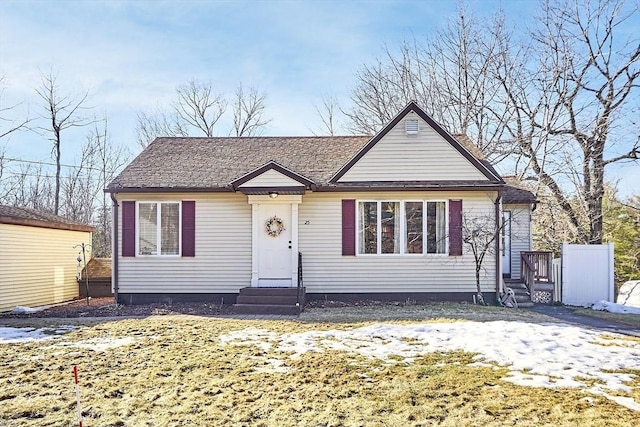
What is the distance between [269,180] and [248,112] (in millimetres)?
22291

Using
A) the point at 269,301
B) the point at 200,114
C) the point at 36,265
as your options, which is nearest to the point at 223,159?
the point at 269,301

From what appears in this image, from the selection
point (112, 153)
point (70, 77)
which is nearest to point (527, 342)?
point (70, 77)

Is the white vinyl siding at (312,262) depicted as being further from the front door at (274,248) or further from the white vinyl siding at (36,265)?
the white vinyl siding at (36,265)

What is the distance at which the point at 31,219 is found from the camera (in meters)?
13.2

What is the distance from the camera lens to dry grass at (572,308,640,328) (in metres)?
10.0

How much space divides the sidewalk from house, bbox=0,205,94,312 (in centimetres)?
1351

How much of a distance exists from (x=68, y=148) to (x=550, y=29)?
84.0 ft

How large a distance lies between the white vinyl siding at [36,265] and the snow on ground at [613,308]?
15377 millimetres

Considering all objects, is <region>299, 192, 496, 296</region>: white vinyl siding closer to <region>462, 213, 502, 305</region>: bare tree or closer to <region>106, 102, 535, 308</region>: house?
<region>106, 102, 535, 308</region>: house

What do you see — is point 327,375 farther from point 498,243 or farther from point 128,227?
point 128,227

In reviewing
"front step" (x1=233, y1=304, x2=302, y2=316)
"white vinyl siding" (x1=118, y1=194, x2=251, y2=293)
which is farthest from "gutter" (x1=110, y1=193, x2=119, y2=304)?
"front step" (x1=233, y1=304, x2=302, y2=316)

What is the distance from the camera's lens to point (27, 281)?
1324cm

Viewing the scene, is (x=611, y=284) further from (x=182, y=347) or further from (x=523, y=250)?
(x=182, y=347)

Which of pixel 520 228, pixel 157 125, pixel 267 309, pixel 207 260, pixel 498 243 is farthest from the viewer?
pixel 157 125
